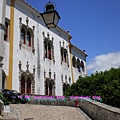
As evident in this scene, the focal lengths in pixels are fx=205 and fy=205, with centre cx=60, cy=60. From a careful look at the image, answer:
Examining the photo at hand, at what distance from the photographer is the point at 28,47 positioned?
21594 millimetres

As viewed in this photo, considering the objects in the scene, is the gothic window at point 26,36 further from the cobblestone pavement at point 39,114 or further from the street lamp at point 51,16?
the street lamp at point 51,16

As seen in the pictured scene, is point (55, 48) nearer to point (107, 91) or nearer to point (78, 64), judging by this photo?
point (78, 64)

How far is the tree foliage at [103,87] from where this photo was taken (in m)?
16.1

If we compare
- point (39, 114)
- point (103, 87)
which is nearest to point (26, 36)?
point (103, 87)

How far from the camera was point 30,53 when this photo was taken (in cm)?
2162

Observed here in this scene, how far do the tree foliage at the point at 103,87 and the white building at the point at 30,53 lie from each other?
460 cm

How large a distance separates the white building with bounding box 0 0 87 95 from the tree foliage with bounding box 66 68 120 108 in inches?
181

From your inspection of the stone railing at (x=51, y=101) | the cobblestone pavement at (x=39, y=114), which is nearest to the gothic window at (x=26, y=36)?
the stone railing at (x=51, y=101)

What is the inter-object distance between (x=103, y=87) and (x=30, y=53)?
28.3ft

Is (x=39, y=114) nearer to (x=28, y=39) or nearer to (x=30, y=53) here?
(x=30, y=53)

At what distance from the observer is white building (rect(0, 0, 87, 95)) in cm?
1819

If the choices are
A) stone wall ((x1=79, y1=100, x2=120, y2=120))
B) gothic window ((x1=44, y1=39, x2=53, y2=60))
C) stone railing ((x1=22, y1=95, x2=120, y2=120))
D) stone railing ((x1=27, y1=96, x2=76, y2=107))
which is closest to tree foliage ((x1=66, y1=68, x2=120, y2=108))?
stone railing ((x1=27, y1=96, x2=76, y2=107))

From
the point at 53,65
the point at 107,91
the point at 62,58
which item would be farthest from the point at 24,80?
the point at 62,58

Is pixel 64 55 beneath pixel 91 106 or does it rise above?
above
